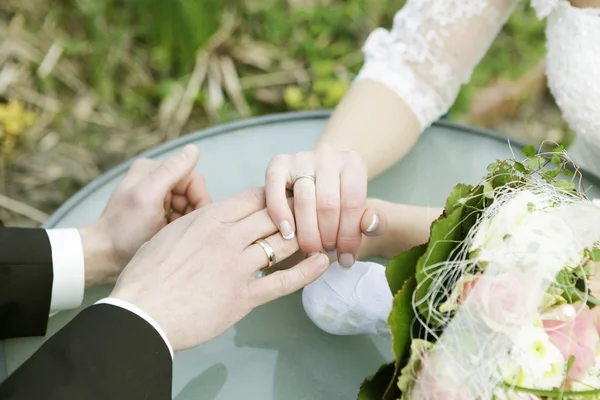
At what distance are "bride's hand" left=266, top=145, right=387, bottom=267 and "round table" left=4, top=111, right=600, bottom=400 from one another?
148 mm

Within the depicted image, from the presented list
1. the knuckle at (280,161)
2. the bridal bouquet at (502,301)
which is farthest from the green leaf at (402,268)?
the knuckle at (280,161)

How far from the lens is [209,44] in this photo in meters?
2.15

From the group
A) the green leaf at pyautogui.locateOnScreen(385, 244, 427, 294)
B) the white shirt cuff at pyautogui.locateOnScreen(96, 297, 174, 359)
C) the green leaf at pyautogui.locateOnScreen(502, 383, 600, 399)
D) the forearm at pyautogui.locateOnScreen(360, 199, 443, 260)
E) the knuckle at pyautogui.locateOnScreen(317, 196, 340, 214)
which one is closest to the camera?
the green leaf at pyautogui.locateOnScreen(502, 383, 600, 399)

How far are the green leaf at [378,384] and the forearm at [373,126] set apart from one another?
1.76 feet

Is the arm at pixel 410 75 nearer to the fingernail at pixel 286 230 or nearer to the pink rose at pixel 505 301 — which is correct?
the fingernail at pixel 286 230

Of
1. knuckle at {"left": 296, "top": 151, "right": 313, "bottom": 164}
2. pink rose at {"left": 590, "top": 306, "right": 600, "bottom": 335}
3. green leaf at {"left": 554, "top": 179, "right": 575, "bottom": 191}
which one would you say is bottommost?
pink rose at {"left": 590, "top": 306, "right": 600, "bottom": 335}

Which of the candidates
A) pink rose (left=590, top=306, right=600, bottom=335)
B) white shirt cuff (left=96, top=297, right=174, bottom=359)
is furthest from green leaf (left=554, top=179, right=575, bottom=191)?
white shirt cuff (left=96, top=297, right=174, bottom=359)

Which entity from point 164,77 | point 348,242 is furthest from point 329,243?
point 164,77

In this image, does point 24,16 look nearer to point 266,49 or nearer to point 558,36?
point 266,49

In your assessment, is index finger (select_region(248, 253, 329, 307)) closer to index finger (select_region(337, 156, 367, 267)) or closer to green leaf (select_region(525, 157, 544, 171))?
index finger (select_region(337, 156, 367, 267))

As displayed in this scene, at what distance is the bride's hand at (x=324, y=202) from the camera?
33.7 inches

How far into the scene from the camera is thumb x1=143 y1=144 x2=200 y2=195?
39.1 inches

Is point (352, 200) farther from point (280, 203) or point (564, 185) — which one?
point (564, 185)

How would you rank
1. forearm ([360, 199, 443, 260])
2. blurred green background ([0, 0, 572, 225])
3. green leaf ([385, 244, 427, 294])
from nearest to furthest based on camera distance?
1. green leaf ([385, 244, 427, 294])
2. forearm ([360, 199, 443, 260])
3. blurred green background ([0, 0, 572, 225])
